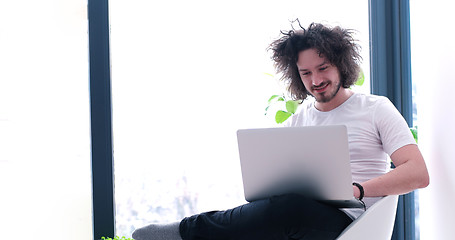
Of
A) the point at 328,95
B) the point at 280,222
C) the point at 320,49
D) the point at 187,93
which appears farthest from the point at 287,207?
the point at 187,93

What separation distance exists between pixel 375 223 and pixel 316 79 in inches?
24.3

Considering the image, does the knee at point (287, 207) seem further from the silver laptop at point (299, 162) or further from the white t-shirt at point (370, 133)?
the white t-shirt at point (370, 133)

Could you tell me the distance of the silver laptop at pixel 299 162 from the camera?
56.4 inches

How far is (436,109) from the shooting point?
1.71 m

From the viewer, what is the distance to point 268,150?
4.85ft

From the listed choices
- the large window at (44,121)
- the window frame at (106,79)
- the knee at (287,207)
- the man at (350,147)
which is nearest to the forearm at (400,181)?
the man at (350,147)

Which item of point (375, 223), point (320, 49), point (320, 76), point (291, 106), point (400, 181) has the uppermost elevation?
point (320, 49)

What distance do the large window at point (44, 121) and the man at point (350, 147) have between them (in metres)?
1.05

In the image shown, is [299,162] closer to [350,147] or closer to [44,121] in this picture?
[350,147]

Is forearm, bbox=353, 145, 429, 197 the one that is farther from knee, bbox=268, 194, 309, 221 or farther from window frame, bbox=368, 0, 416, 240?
window frame, bbox=368, 0, 416, 240

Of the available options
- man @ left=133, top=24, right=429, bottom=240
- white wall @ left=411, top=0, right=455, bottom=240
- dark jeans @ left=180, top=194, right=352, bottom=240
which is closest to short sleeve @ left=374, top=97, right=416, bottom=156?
man @ left=133, top=24, right=429, bottom=240

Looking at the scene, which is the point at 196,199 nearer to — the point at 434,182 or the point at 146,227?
the point at 146,227

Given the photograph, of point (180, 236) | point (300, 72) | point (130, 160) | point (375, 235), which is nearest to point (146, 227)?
point (180, 236)

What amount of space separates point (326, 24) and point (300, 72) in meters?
0.24
